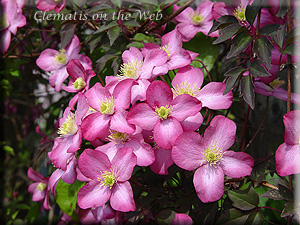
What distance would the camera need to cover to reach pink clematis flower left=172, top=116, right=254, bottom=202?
0.50m

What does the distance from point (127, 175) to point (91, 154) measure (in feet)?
0.25

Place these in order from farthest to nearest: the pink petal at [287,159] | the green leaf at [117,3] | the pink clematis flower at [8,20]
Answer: the pink clematis flower at [8,20]
the green leaf at [117,3]
the pink petal at [287,159]

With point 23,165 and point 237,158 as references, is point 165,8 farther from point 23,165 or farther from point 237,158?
point 23,165

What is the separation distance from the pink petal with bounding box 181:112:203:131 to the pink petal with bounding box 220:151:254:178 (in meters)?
0.07

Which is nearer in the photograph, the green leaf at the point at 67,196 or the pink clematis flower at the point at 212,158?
the pink clematis flower at the point at 212,158

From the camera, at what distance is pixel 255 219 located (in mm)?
533

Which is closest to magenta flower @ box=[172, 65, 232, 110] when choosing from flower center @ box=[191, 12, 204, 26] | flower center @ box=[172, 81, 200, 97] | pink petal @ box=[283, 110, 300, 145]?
flower center @ box=[172, 81, 200, 97]

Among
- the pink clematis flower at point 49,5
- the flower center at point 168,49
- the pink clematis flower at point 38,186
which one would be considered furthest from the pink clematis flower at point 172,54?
the pink clematis flower at point 38,186

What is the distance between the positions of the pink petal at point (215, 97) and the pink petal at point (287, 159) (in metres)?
0.12

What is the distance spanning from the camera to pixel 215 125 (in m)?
0.52

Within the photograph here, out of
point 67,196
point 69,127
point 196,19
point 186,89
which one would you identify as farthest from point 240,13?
point 67,196

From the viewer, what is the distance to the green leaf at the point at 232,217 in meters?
0.54

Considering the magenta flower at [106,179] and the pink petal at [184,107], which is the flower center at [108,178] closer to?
the magenta flower at [106,179]

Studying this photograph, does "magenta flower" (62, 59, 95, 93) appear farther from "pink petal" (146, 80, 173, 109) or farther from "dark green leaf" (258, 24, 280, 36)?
"dark green leaf" (258, 24, 280, 36)
